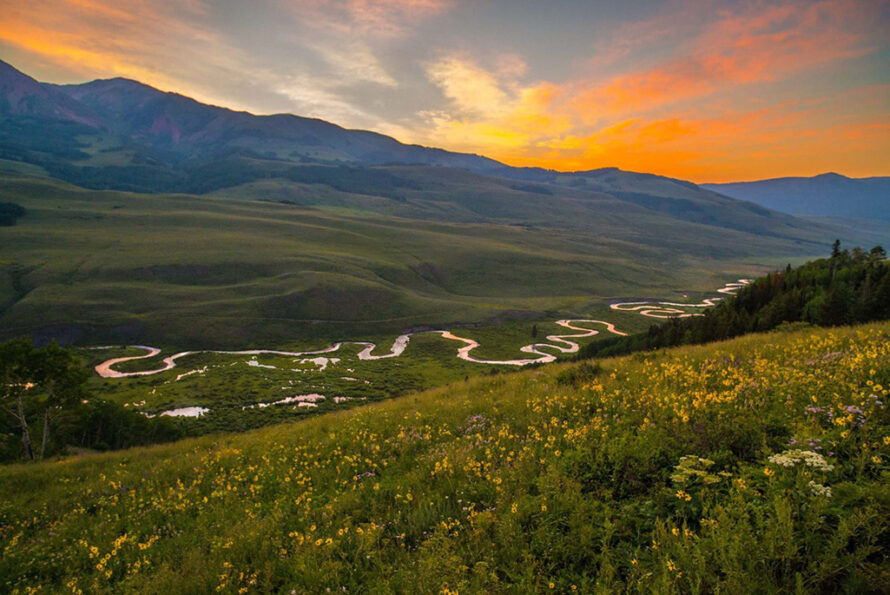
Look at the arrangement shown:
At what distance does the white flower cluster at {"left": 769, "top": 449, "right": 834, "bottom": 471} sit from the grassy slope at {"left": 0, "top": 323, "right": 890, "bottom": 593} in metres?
0.11

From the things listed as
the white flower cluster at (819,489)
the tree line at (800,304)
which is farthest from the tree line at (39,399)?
the tree line at (800,304)

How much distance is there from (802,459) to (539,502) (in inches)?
138

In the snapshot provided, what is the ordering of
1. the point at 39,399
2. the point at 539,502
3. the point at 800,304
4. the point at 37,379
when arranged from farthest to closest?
1. the point at 800,304
2. the point at 39,399
3. the point at 37,379
4. the point at 539,502

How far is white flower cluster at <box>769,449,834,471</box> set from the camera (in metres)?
5.15

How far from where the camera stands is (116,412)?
169ft

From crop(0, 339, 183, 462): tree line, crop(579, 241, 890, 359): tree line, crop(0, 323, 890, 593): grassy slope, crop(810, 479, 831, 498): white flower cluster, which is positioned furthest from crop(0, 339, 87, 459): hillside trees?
crop(579, 241, 890, 359): tree line

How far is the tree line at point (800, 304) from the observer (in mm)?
37562

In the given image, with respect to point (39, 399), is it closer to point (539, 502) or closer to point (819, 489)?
point (539, 502)

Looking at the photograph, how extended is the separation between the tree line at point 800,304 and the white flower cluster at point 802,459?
21409 mm

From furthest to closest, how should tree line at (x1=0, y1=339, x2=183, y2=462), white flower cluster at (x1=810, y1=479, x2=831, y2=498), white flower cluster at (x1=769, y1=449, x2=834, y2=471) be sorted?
tree line at (x1=0, y1=339, x2=183, y2=462)
white flower cluster at (x1=769, y1=449, x2=834, y2=471)
white flower cluster at (x1=810, y1=479, x2=831, y2=498)

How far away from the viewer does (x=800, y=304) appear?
49.8 metres

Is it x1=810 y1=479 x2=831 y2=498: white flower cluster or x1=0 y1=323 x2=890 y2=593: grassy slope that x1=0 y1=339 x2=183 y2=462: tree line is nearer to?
x1=0 y1=323 x2=890 y2=593: grassy slope

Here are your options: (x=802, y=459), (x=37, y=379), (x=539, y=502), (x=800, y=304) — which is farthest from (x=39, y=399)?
(x=800, y=304)

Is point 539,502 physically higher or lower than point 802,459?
lower
